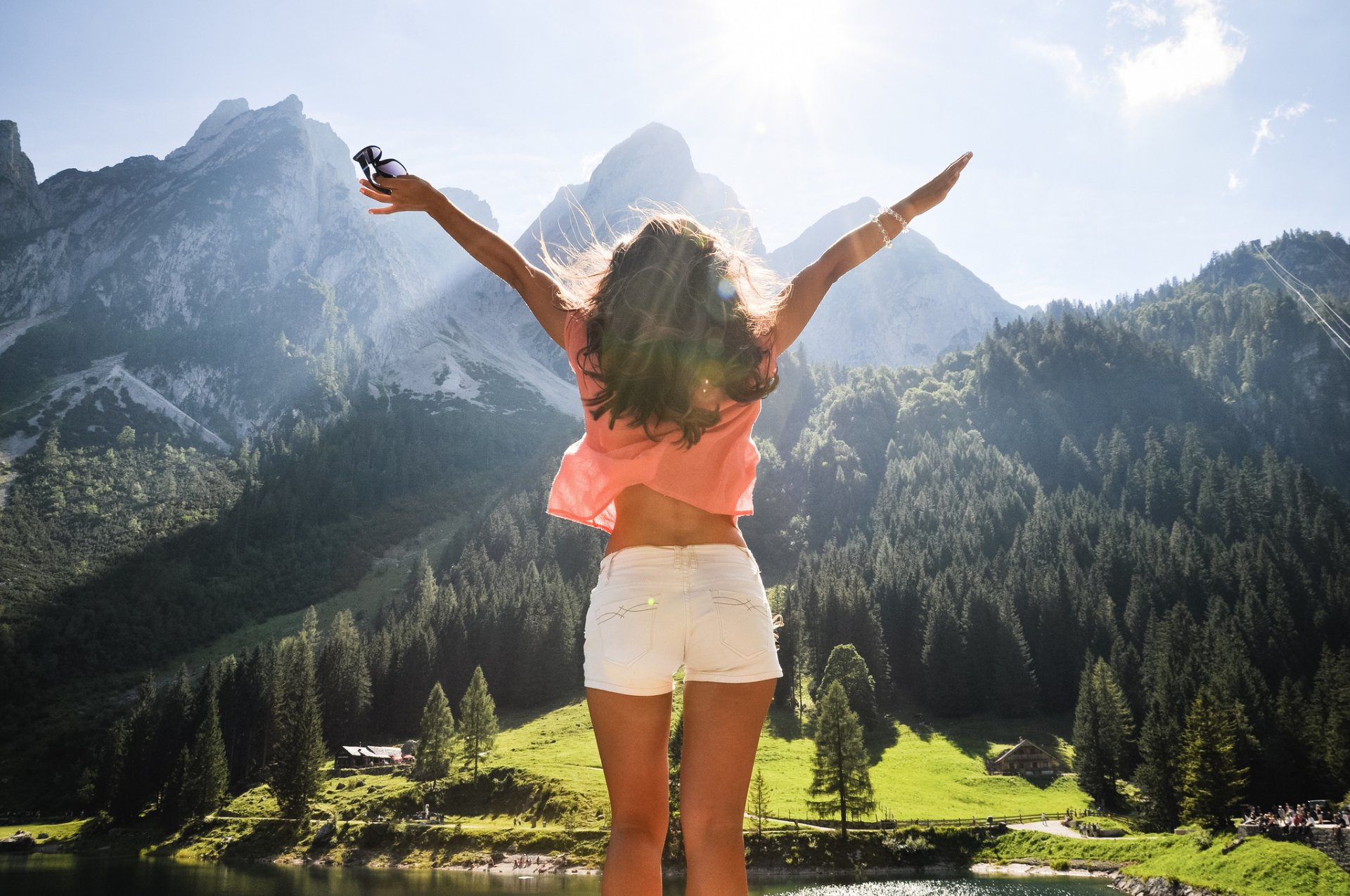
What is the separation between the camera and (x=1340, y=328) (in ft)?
480

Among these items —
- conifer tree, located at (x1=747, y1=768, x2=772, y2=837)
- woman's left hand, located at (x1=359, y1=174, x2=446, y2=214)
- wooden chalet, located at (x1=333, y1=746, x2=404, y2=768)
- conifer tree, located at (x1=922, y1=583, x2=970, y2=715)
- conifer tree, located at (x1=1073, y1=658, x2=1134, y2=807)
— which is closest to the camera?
woman's left hand, located at (x1=359, y1=174, x2=446, y2=214)

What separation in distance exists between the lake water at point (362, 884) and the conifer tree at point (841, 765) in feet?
20.3

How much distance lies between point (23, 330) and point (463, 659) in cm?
18015

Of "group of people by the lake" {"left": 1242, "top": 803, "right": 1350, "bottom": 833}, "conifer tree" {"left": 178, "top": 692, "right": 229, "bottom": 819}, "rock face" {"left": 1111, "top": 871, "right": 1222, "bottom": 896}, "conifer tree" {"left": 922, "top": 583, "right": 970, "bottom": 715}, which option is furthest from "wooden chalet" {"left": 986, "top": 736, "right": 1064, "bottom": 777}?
"conifer tree" {"left": 178, "top": 692, "right": 229, "bottom": 819}

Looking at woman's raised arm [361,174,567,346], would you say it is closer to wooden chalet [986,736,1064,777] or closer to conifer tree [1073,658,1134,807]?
conifer tree [1073,658,1134,807]

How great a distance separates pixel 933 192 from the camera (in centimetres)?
380

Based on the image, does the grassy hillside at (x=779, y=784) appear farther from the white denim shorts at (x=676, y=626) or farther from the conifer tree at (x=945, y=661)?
the white denim shorts at (x=676, y=626)

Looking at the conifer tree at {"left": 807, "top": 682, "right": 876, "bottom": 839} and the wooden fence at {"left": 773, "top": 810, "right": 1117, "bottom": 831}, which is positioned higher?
the conifer tree at {"left": 807, "top": 682, "right": 876, "bottom": 839}

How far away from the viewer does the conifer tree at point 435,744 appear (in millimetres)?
60094

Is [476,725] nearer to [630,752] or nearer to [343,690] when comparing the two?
[343,690]

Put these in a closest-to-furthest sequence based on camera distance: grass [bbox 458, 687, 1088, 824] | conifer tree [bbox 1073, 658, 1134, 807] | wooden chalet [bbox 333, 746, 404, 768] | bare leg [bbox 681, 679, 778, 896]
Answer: bare leg [bbox 681, 679, 778, 896] < grass [bbox 458, 687, 1088, 824] < conifer tree [bbox 1073, 658, 1134, 807] < wooden chalet [bbox 333, 746, 404, 768]

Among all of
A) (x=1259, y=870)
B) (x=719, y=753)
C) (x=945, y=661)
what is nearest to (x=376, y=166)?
(x=719, y=753)

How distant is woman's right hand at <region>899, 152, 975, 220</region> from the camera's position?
372 cm

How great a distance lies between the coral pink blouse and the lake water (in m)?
39.3
